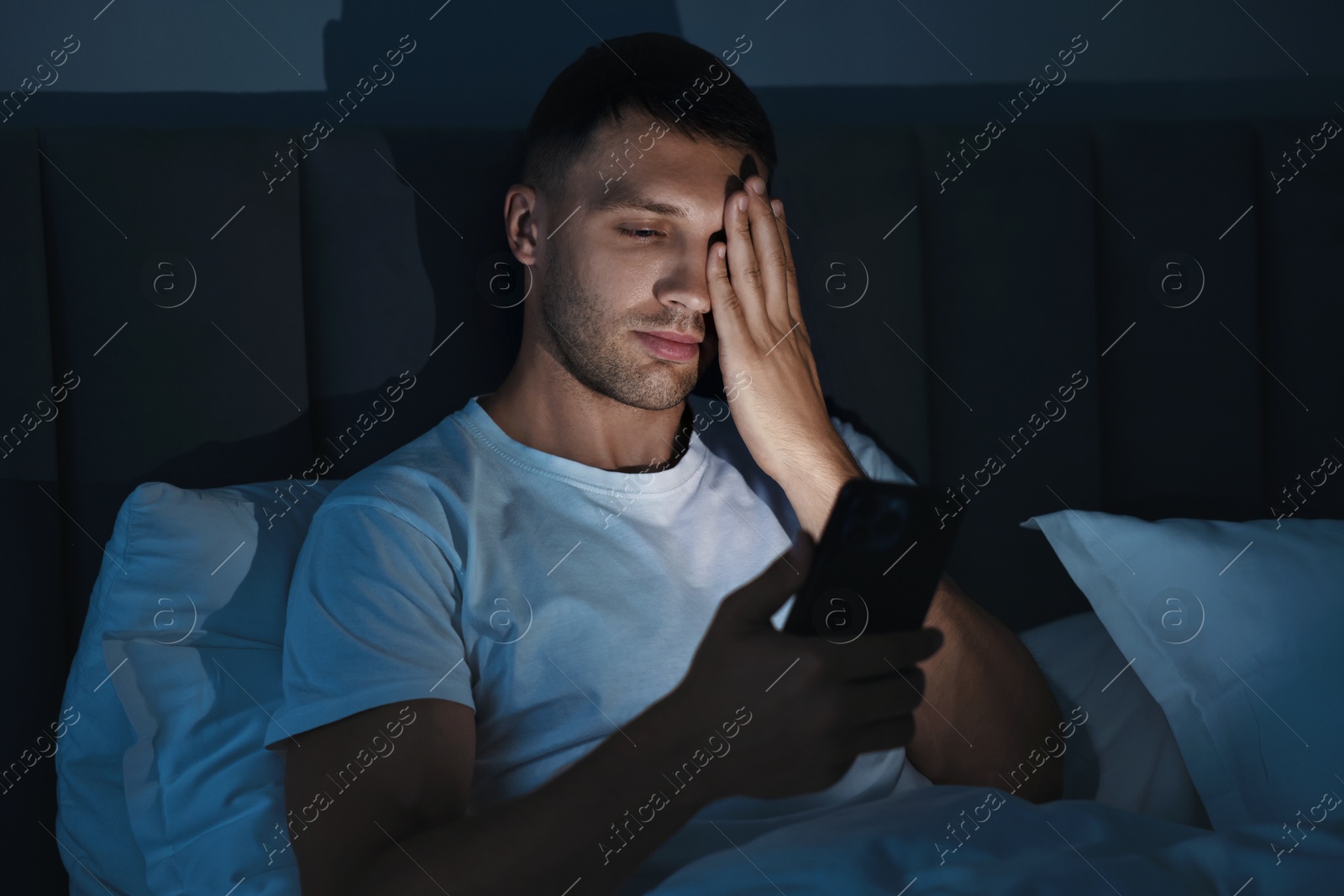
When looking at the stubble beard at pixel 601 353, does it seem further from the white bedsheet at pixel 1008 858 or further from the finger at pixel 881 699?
the white bedsheet at pixel 1008 858

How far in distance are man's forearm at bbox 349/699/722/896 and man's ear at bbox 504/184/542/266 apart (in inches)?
20.7

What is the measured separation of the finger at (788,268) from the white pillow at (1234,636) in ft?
1.18

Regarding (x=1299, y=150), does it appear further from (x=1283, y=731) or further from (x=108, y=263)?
(x=108, y=263)

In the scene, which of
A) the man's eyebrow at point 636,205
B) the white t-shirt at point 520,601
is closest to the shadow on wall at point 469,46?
the man's eyebrow at point 636,205

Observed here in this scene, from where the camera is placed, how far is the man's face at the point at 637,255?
0.96 m

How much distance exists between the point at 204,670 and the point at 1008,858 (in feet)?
2.36

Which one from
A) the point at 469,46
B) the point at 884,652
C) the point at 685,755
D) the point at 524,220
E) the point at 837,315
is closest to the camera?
the point at 685,755

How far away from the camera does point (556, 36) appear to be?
1267 millimetres

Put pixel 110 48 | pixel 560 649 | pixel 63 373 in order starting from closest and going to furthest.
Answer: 1. pixel 560 649
2. pixel 63 373
3. pixel 110 48

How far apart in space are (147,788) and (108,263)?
566mm

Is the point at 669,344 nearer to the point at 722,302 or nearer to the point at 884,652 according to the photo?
the point at 722,302

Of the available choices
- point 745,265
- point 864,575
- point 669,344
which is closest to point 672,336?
point 669,344

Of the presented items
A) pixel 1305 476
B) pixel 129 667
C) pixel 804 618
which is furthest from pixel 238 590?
pixel 1305 476

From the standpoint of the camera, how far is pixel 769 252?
99cm
